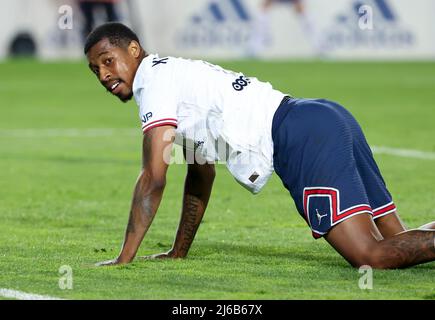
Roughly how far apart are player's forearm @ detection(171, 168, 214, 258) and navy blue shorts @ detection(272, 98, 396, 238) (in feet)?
2.74

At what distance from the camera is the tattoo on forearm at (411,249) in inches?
305

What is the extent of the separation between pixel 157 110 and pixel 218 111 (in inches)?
17.5

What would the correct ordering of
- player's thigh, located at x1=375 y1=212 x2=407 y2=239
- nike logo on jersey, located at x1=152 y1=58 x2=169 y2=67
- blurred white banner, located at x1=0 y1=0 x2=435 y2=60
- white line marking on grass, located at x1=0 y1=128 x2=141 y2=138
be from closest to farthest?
nike logo on jersey, located at x1=152 y1=58 x2=169 y2=67 → player's thigh, located at x1=375 y1=212 x2=407 y2=239 → white line marking on grass, located at x1=0 y1=128 x2=141 y2=138 → blurred white banner, located at x1=0 y1=0 x2=435 y2=60

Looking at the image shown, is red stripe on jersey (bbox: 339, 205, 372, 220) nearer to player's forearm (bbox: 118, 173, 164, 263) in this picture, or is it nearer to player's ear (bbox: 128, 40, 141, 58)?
player's forearm (bbox: 118, 173, 164, 263)

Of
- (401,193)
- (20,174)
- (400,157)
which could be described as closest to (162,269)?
(401,193)

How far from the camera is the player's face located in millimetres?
8000

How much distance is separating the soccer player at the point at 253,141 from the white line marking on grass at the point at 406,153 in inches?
288

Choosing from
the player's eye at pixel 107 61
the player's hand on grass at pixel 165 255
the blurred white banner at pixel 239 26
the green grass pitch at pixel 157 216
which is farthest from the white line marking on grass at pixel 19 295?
the blurred white banner at pixel 239 26

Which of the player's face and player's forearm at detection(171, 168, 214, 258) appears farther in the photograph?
player's forearm at detection(171, 168, 214, 258)

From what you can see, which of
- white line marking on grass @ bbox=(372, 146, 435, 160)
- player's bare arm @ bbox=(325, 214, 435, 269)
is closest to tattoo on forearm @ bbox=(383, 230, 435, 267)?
player's bare arm @ bbox=(325, 214, 435, 269)

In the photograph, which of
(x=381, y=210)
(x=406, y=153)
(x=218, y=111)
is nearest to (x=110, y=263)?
(x=218, y=111)

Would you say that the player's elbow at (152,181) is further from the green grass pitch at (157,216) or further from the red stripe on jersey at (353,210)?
the red stripe on jersey at (353,210)

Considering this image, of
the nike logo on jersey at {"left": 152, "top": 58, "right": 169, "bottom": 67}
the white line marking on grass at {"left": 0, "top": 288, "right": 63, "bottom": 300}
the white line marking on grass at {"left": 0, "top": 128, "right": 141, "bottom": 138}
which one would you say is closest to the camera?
the white line marking on grass at {"left": 0, "top": 288, "right": 63, "bottom": 300}
